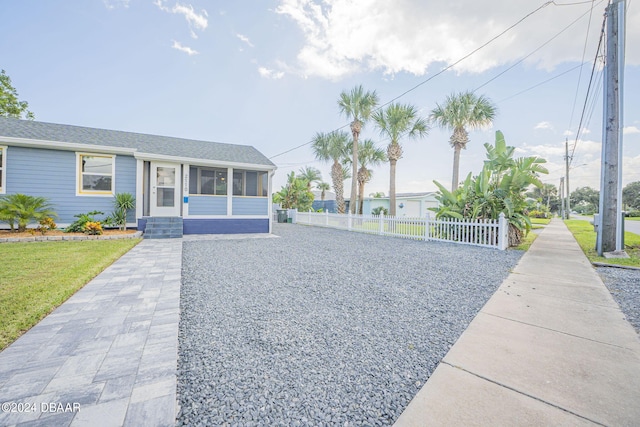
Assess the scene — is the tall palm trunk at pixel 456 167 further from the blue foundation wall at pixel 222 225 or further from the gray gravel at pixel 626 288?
the blue foundation wall at pixel 222 225

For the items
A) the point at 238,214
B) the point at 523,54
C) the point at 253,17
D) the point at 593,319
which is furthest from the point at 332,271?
the point at 253,17

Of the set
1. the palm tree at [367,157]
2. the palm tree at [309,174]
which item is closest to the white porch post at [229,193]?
the palm tree at [367,157]

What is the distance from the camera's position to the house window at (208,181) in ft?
32.9

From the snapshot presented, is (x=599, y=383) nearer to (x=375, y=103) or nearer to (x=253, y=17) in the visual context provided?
(x=253, y=17)

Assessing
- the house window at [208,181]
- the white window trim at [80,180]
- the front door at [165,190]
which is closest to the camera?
the white window trim at [80,180]

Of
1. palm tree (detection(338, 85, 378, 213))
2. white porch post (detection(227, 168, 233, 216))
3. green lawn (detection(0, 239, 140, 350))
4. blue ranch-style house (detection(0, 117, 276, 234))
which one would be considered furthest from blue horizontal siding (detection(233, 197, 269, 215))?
palm tree (detection(338, 85, 378, 213))

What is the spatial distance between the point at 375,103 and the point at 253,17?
319 inches

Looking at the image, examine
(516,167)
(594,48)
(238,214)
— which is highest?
(594,48)

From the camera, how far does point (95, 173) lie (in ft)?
29.8

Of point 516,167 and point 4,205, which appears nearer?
point 4,205

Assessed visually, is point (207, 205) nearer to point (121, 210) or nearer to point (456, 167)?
point (121, 210)

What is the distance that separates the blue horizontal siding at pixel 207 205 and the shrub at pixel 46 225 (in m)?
3.85

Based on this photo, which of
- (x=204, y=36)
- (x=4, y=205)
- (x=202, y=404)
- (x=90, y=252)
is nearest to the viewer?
(x=202, y=404)

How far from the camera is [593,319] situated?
2.81 metres
